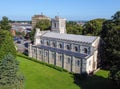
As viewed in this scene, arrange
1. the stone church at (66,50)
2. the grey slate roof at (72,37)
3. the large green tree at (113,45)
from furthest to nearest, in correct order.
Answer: the grey slate roof at (72,37) → the stone church at (66,50) → the large green tree at (113,45)

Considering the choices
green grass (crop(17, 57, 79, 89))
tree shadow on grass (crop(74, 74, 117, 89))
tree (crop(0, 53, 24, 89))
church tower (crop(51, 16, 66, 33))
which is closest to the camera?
tree (crop(0, 53, 24, 89))

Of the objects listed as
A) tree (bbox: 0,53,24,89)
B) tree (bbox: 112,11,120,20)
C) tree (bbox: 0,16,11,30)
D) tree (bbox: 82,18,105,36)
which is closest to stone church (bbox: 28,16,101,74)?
tree (bbox: 112,11,120,20)

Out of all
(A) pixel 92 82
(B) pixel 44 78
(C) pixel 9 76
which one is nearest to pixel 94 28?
(A) pixel 92 82

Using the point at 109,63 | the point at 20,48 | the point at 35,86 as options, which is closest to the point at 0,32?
the point at 20,48

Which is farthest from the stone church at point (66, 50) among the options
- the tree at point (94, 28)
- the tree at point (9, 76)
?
the tree at point (9, 76)

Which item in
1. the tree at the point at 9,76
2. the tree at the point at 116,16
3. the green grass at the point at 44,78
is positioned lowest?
the green grass at the point at 44,78

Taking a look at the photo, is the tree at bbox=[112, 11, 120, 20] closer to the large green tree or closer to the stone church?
the large green tree

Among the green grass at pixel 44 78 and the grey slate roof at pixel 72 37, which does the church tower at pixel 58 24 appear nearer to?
the grey slate roof at pixel 72 37
